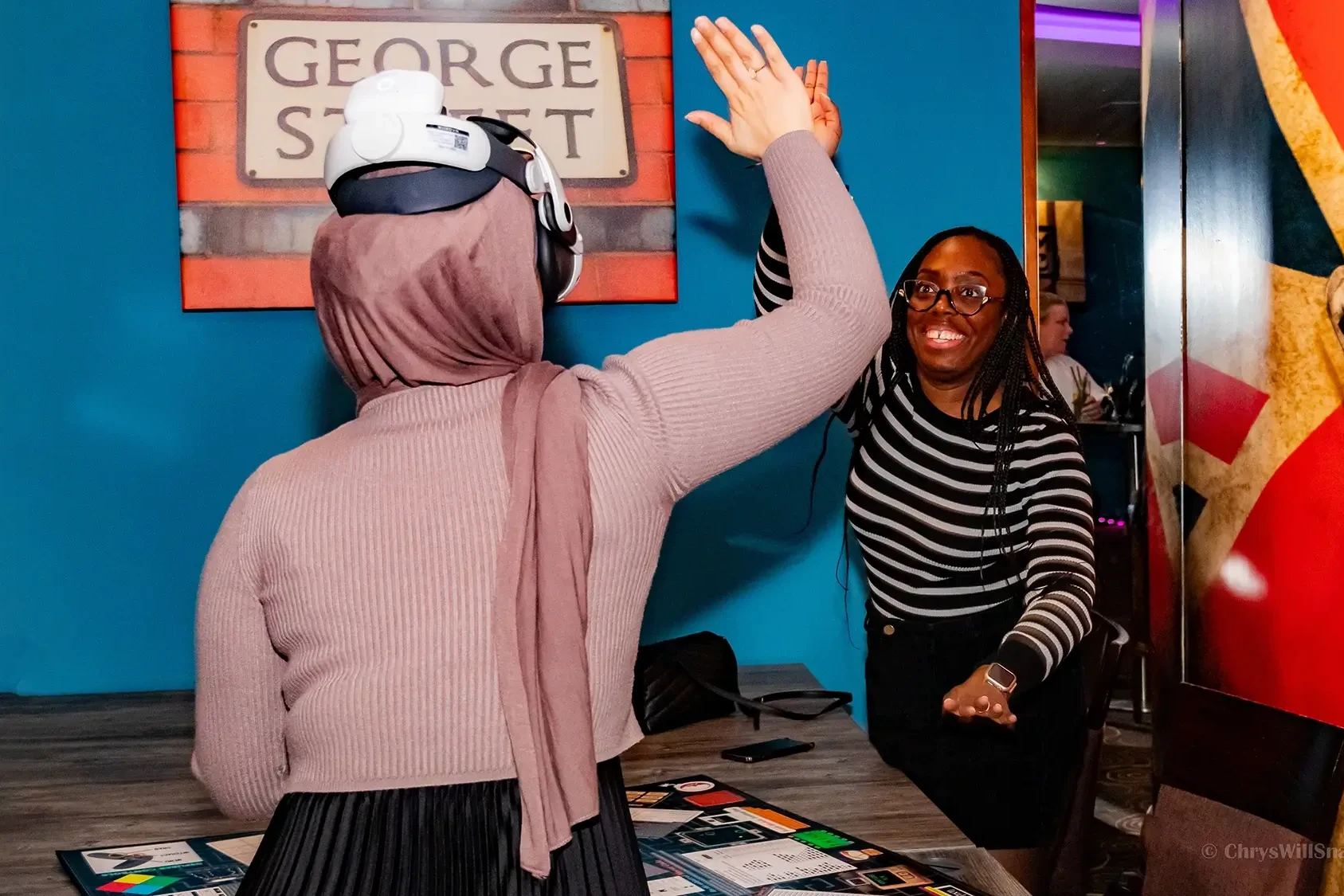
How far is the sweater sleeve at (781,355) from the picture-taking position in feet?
2.87

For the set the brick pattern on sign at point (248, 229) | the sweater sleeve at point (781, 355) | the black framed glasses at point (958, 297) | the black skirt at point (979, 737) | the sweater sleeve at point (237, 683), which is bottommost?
the black skirt at point (979, 737)

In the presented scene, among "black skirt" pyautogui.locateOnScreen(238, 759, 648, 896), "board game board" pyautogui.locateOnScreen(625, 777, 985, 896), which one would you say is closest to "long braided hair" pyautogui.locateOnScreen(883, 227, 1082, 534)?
"board game board" pyautogui.locateOnScreen(625, 777, 985, 896)

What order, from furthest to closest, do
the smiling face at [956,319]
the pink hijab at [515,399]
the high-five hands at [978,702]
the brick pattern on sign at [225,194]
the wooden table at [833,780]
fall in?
the brick pattern on sign at [225,194]
the smiling face at [956,319]
the high-five hands at [978,702]
the wooden table at [833,780]
the pink hijab at [515,399]

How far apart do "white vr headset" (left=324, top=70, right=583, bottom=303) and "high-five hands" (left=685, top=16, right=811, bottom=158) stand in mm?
196

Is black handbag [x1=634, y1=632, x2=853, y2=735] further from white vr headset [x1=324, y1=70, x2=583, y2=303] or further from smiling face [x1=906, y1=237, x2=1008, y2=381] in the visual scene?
white vr headset [x1=324, y1=70, x2=583, y2=303]

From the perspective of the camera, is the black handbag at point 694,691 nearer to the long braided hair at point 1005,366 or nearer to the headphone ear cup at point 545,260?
the long braided hair at point 1005,366

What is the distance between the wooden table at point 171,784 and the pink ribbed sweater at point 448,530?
64cm

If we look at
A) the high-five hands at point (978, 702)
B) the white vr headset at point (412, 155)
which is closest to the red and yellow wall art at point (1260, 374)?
the high-five hands at point (978, 702)

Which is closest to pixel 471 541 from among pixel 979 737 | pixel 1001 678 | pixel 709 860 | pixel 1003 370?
pixel 709 860

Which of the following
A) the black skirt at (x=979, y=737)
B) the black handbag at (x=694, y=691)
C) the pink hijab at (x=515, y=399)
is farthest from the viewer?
the black skirt at (x=979, y=737)

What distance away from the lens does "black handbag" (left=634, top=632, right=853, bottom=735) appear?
1.92 metres

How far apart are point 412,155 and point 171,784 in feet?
3.97

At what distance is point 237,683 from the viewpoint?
96cm

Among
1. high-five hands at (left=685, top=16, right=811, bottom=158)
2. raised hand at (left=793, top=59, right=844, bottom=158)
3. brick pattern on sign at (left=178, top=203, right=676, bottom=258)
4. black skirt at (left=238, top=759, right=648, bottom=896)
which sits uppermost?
raised hand at (left=793, top=59, right=844, bottom=158)
